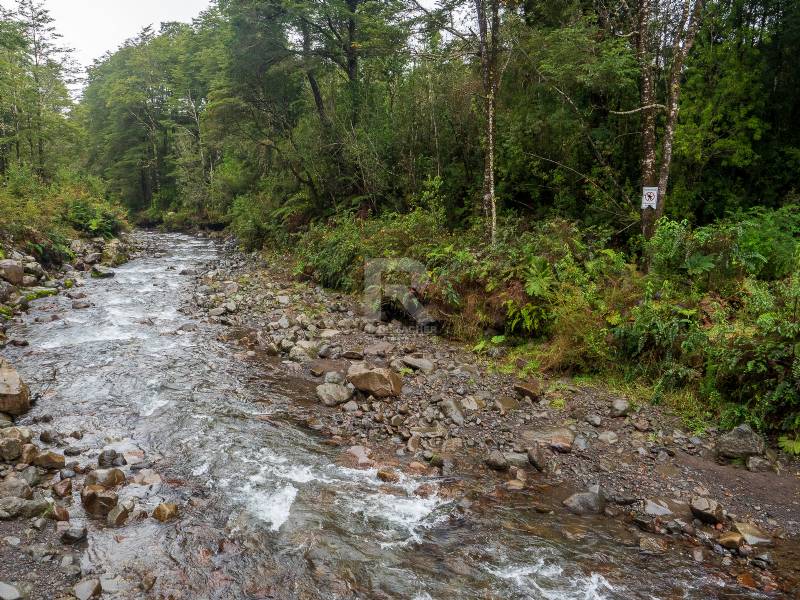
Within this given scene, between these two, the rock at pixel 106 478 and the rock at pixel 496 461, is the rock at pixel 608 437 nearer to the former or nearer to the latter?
the rock at pixel 496 461

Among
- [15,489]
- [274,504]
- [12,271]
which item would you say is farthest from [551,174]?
[12,271]

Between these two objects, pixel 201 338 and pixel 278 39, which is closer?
pixel 201 338

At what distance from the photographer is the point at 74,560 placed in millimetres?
4574

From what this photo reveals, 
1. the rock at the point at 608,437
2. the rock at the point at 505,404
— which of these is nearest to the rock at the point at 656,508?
the rock at the point at 608,437

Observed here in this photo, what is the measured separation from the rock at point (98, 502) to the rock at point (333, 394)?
3621 millimetres

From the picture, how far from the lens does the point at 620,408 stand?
24.2 feet

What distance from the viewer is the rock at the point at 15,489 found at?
5.23m

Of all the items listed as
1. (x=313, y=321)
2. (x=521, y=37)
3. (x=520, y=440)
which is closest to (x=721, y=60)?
(x=521, y=37)

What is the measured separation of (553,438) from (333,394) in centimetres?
374

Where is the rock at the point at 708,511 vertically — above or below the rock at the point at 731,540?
above

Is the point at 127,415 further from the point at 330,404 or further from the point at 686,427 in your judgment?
the point at 686,427

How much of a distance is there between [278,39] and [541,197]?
13321 millimetres

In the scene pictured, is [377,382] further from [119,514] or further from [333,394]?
[119,514]

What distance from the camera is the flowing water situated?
456 centimetres
